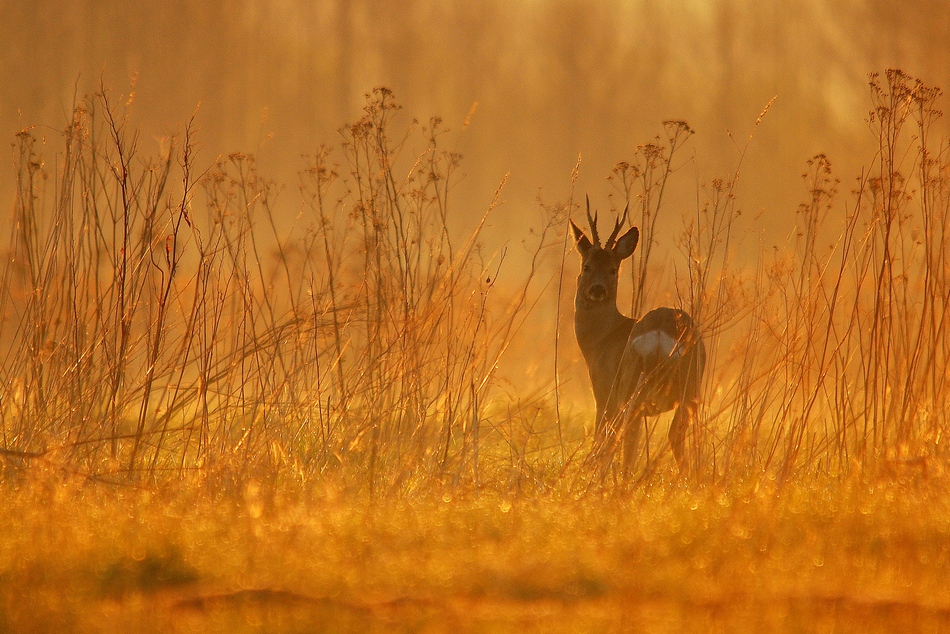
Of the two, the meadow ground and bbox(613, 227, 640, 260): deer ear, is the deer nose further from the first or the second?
the meadow ground

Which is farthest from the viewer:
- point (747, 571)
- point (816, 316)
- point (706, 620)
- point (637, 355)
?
point (637, 355)

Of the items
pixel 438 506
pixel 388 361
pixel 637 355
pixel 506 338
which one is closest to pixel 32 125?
pixel 388 361

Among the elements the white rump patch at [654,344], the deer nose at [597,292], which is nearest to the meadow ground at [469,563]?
the white rump patch at [654,344]

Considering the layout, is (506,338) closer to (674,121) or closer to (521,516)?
(674,121)

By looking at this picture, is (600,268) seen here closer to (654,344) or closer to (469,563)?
(654,344)

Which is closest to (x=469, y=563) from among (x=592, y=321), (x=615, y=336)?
(x=615, y=336)

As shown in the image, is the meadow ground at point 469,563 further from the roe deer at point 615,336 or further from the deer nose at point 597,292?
the deer nose at point 597,292

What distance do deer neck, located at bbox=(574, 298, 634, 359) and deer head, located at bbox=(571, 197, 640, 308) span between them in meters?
0.02

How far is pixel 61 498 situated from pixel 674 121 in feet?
9.24

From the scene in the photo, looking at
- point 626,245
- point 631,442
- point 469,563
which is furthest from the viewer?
point 626,245

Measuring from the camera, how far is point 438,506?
3.06 metres

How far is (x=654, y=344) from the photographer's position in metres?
5.30

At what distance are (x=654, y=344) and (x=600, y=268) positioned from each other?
1.12m

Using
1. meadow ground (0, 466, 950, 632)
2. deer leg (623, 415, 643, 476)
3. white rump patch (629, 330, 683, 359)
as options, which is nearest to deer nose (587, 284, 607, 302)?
white rump patch (629, 330, 683, 359)
